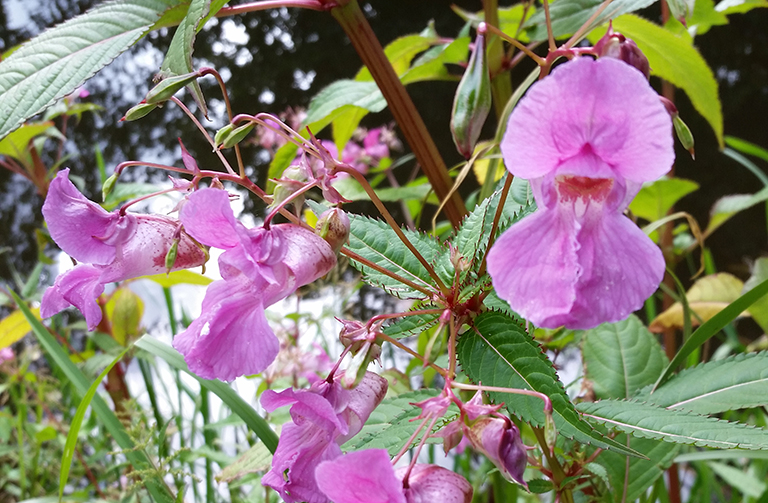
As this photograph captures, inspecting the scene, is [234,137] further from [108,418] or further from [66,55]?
[108,418]

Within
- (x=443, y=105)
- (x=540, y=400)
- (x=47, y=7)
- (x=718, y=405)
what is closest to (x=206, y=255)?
(x=540, y=400)

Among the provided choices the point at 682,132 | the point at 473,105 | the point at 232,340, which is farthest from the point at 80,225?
the point at 682,132

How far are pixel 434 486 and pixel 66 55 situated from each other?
0.34 m

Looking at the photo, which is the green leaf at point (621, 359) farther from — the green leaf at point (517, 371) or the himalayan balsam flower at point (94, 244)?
the himalayan balsam flower at point (94, 244)

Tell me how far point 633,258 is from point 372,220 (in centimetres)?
23

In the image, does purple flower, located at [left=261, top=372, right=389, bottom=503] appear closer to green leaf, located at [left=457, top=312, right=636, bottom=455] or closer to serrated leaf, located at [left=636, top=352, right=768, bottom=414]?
green leaf, located at [left=457, top=312, right=636, bottom=455]

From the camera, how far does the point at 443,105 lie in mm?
1646

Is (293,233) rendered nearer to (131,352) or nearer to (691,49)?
(691,49)

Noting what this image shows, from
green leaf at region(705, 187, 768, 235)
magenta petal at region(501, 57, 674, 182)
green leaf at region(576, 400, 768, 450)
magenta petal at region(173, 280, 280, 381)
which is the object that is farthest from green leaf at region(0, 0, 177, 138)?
green leaf at region(705, 187, 768, 235)

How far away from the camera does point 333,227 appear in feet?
1.00

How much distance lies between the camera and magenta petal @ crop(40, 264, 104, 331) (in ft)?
1.07

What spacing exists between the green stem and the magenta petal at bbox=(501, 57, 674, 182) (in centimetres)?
15

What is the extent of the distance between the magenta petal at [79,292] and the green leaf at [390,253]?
0.16m

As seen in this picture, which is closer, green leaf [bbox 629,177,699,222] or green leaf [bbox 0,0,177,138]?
green leaf [bbox 0,0,177,138]
